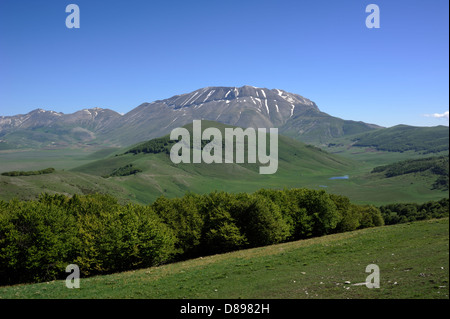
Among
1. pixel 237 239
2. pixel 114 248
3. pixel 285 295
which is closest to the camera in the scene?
pixel 285 295

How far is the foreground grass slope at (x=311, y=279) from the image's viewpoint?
20.1m

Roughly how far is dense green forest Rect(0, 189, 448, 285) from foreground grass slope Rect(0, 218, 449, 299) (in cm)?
1152

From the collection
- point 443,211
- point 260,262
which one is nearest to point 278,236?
point 260,262

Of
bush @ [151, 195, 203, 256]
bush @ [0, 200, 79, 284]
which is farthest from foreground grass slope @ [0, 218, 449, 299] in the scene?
bush @ [151, 195, 203, 256]

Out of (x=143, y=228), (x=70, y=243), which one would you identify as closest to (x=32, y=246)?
(x=70, y=243)

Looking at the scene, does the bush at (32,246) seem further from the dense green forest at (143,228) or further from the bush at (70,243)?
the dense green forest at (143,228)

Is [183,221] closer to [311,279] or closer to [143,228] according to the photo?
[143,228]

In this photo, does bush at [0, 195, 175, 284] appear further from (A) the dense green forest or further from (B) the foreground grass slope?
(B) the foreground grass slope

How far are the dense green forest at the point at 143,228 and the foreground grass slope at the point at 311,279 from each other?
11523 mm

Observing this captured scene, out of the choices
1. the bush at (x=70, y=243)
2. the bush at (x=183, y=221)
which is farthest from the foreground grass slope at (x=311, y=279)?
the bush at (x=183, y=221)

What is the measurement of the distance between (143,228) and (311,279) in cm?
3093
